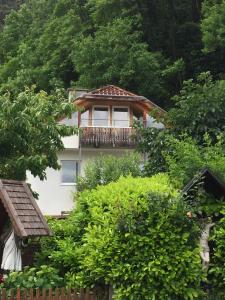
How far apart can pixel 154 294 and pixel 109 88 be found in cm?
2743

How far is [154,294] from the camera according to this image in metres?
8.76

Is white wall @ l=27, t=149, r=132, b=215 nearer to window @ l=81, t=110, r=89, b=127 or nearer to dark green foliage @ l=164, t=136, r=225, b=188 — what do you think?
window @ l=81, t=110, r=89, b=127

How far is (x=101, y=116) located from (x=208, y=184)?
83.6 feet

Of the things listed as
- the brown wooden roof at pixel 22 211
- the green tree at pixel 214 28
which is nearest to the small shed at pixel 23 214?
the brown wooden roof at pixel 22 211

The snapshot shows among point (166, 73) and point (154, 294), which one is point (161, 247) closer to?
point (154, 294)

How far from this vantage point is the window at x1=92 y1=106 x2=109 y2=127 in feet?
115

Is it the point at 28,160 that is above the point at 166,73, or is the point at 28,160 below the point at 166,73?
below

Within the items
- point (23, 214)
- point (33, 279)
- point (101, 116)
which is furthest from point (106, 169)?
point (33, 279)

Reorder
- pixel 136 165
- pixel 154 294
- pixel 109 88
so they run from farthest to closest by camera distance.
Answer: pixel 109 88, pixel 136 165, pixel 154 294

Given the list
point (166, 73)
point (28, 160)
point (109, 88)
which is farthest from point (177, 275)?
point (166, 73)

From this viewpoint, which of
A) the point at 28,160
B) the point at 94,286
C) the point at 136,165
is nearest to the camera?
the point at 94,286

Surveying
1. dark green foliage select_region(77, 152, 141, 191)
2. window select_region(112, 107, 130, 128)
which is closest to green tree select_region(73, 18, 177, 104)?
window select_region(112, 107, 130, 128)

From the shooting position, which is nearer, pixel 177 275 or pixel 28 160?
pixel 177 275

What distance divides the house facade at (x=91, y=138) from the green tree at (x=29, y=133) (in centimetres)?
Result: 1709
